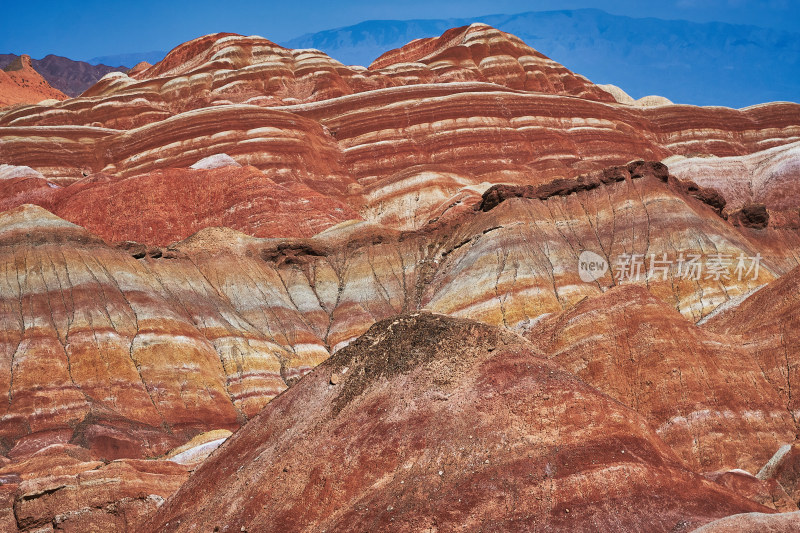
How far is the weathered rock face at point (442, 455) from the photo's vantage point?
21.5 metres

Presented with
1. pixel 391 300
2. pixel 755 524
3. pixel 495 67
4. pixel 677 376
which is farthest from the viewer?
pixel 495 67

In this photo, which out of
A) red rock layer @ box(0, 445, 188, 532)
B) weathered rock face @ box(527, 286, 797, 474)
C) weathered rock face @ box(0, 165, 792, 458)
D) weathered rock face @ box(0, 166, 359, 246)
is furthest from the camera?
weathered rock face @ box(0, 166, 359, 246)

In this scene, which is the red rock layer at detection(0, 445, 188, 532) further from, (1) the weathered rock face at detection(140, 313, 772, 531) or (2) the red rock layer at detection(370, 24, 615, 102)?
(2) the red rock layer at detection(370, 24, 615, 102)

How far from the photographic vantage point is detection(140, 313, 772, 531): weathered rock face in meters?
21.5

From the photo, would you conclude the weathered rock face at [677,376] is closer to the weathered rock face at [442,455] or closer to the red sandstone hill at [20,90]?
the weathered rock face at [442,455]

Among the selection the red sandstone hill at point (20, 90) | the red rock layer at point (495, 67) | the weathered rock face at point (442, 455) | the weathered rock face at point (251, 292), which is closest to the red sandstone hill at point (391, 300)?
the weathered rock face at point (442, 455)

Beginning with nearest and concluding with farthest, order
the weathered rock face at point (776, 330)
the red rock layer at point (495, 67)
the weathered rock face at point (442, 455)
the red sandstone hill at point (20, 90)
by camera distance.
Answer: the weathered rock face at point (442, 455) → the weathered rock face at point (776, 330) → the red rock layer at point (495, 67) → the red sandstone hill at point (20, 90)

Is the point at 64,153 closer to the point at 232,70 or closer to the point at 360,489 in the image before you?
the point at 232,70

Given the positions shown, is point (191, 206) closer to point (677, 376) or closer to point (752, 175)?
point (677, 376)

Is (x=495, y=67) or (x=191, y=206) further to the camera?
(x=495, y=67)

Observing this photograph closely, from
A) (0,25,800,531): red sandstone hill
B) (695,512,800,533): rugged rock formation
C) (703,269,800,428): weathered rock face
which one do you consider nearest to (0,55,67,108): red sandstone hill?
(0,25,800,531): red sandstone hill

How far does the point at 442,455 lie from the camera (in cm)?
2338

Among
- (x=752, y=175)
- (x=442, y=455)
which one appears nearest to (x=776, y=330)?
(x=442, y=455)

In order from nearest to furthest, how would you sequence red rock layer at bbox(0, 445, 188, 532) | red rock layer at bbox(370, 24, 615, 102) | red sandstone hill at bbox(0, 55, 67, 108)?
red rock layer at bbox(0, 445, 188, 532), red rock layer at bbox(370, 24, 615, 102), red sandstone hill at bbox(0, 55, 67, 108)
